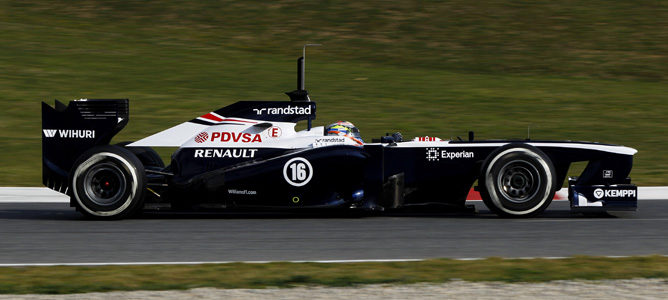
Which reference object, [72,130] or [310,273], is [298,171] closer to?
[72,130]

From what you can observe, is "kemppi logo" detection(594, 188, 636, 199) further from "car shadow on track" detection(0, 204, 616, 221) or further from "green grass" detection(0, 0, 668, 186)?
"green grass" detection(0, 0, 668, 186)

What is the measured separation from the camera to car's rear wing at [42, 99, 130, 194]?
30.7 ft

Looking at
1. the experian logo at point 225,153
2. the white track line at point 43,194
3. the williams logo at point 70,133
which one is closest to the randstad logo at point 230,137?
the experian logo at point 225,153

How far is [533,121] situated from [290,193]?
1059 centimetres

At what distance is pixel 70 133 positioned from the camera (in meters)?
9.40

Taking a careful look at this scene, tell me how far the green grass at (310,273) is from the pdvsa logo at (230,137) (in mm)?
2948

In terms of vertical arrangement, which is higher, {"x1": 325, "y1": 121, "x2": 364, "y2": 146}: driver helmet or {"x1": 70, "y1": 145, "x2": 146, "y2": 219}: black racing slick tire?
{"x1": 325, "y1": 121, "x2": 364, "y2": 146}: driver helmet

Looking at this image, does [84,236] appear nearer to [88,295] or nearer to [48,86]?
[88,295]

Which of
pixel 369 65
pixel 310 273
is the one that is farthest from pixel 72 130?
pixel 369 65

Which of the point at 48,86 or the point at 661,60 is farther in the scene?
the point at 661,60

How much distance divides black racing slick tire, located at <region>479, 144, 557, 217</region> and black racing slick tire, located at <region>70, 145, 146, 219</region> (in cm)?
353

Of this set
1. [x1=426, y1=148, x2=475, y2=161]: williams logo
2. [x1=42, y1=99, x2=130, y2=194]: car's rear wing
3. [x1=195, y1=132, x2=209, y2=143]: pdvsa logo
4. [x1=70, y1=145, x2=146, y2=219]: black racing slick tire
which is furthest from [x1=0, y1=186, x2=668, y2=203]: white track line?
[x1=195, y1=132, x2=209, y2=143]: pdvsa logo

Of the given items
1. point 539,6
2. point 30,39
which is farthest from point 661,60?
point 30,39

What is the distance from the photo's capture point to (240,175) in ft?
29.6
